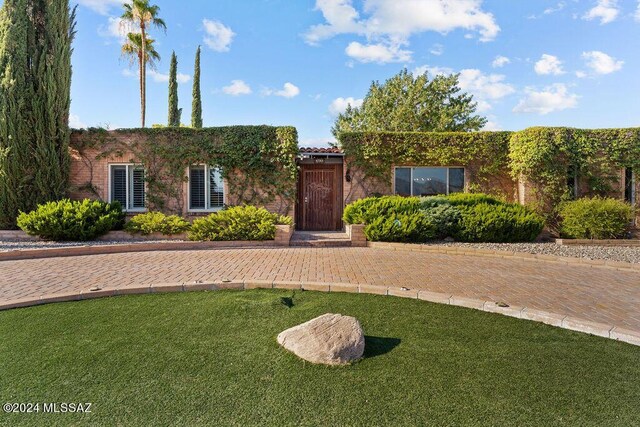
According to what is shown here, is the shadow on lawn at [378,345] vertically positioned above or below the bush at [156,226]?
below

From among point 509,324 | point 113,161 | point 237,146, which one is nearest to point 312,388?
point 509,324

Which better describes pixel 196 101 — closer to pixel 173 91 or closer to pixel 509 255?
pixel 173 91

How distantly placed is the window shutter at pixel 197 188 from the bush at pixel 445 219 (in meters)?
7.66

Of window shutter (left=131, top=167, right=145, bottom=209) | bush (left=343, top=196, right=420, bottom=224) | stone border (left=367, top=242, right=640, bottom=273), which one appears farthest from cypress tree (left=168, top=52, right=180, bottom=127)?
stone border (left=367, top=242, right=640, bottom=273)

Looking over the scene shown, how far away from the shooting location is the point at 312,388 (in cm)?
266

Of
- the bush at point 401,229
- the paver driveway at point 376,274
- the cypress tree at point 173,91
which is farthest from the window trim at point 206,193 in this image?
the cypress tree at point 173,91

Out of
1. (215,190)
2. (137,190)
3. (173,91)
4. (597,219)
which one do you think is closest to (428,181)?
(597,219)

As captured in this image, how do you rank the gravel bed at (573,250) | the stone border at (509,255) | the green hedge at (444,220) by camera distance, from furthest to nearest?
the green hedge at (444,220), the gravel bed at (573,250), the stone border at (509,255)

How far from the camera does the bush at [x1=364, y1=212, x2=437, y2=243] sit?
995 cm

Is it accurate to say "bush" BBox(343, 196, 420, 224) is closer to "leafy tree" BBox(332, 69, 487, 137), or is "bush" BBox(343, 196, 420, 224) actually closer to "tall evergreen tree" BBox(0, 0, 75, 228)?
"tall evergreen tree" BBox(0, 0, 75, 228)

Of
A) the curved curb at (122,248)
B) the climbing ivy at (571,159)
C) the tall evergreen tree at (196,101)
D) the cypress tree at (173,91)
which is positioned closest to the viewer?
the curved curb at (122,248)

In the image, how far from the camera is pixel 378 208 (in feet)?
34.1

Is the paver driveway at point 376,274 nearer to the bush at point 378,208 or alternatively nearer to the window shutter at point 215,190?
the bush at point 378,208

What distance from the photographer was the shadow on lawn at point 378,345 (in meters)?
3.20
